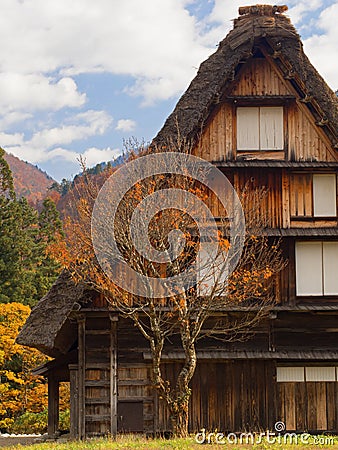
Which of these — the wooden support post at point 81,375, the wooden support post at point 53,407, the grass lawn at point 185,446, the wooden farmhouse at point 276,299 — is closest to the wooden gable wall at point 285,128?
the wooden farmhouse at point 276,299

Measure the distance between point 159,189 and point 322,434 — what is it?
7618 mm

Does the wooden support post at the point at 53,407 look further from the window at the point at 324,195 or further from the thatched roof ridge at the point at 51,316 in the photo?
the window at the point at 324,195

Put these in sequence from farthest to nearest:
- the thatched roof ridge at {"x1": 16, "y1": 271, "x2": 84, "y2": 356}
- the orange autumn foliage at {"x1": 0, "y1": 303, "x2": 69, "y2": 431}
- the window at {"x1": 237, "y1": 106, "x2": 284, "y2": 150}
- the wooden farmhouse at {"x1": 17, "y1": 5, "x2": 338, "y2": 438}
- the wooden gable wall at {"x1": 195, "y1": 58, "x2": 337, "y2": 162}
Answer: the orange autumn foliage at {"x1": 0, "y1": 303, "x2": 69, "y2": 431} → the window at {"x1": 237, "y1": 106, "x2": 284, "y2": 150} → the wooden gable wall at {"x1": 195, "y1": 58, "x2": 337, "y2": 162} → the wooden farmhouse at {"x1": 17, "y1": 5, "x2": 338, "y2": 438} → the thatched roof ridge at {"x1": 16, "y1": 271, "x2": 84, "y2": 356}

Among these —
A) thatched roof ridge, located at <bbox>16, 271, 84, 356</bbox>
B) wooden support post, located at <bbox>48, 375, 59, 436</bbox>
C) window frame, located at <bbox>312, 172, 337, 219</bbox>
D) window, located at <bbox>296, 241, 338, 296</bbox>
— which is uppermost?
window frame, located at <bbox>312, 172, 337, 219</bbox>

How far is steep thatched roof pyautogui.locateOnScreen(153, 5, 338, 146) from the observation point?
2070 cm

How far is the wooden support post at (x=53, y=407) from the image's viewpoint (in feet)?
78.1

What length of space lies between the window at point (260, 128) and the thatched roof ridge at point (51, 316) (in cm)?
597

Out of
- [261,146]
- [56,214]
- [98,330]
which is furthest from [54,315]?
[56,214]

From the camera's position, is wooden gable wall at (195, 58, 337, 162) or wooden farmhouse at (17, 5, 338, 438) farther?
wooden gable wall at (195, 58, 337, 162)

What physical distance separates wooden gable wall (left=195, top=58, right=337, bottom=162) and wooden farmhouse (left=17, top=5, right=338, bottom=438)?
1.1 inches

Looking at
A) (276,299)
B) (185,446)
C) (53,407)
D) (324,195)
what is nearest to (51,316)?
(53,407)

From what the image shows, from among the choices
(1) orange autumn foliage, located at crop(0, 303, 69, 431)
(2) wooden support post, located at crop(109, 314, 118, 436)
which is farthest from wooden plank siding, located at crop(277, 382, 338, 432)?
(1) orange autumn foliage, located at crop(0, 303, 69, 431)

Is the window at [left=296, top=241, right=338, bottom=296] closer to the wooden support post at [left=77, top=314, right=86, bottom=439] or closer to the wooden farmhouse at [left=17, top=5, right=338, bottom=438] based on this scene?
the wooden farmhouse at [left=17, top=5, right=338, bottom=438]

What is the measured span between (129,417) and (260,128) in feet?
28.0
